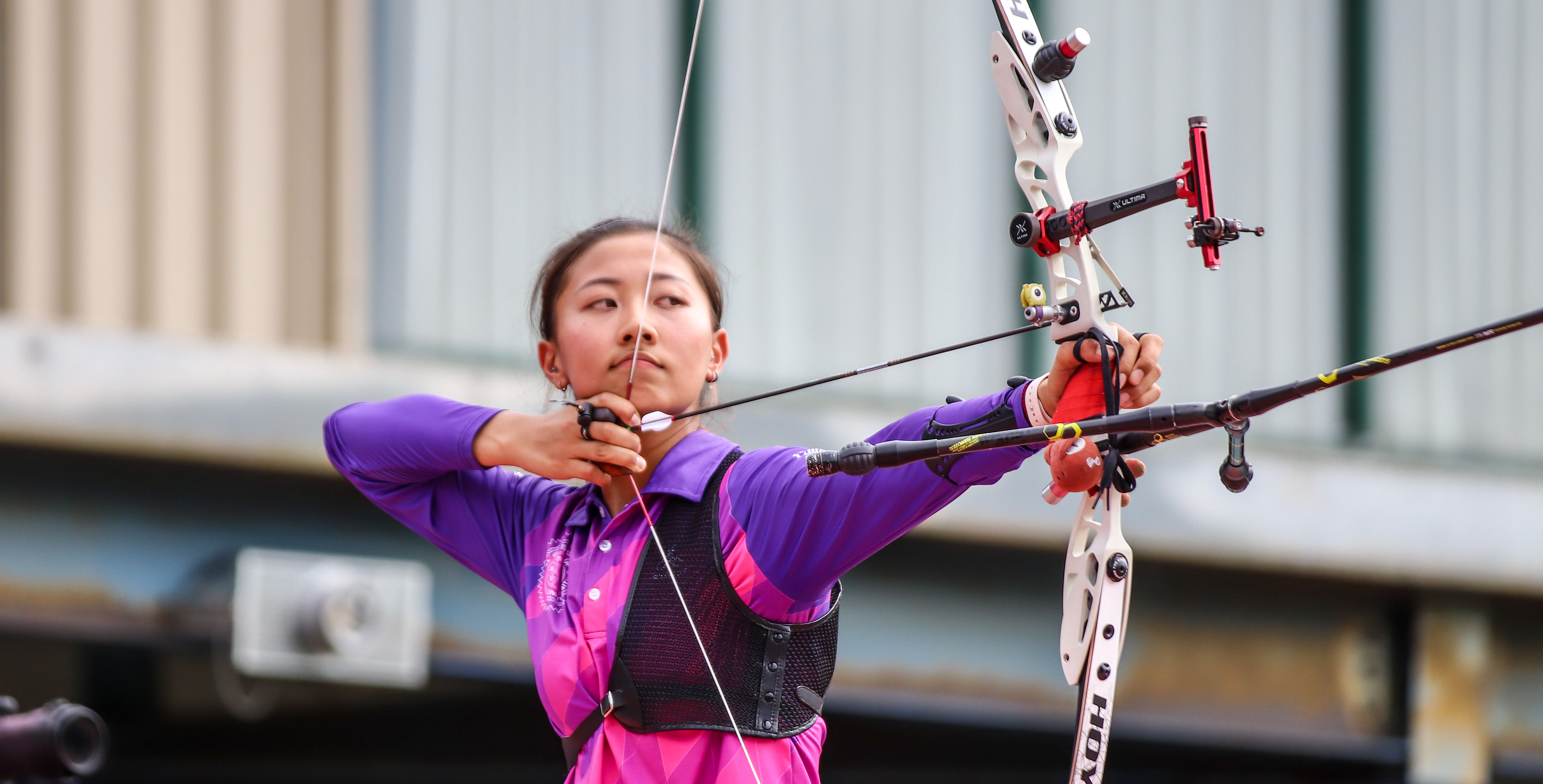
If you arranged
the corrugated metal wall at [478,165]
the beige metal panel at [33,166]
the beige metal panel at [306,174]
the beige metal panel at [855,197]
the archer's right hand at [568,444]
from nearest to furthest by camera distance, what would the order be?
the archer's right hand at [568,444], the beige metal panel at [33,166], the beige metal panel at [306,174], the corrugated metal wall at [478,165], the beige metal panel at [855,197]

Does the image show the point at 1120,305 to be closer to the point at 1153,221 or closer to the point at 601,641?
the point at 601,641

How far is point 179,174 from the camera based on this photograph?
4.27 meters

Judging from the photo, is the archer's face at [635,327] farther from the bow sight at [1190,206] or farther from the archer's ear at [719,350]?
the bow sight at [1190,206]

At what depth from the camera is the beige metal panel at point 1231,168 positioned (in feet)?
16.6

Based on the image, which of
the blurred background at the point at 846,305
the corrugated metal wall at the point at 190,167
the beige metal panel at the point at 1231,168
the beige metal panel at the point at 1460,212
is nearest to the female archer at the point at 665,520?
the blurred background at the point at 846,305

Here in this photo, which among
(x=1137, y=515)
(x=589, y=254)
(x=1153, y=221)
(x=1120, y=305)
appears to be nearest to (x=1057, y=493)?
(x=1120, y=305)

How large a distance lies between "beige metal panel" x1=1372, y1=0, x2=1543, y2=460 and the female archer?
11.8 ft

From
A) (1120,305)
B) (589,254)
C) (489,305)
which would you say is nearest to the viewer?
(1120,305)

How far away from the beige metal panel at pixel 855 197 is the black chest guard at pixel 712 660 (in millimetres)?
2821

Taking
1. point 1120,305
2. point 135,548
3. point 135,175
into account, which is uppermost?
point 135,175

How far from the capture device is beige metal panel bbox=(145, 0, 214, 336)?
4.24 metres

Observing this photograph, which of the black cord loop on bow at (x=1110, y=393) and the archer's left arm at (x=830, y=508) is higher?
the black cord loop on bow at (x=1110, y=393)

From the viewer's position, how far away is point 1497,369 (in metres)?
5.29

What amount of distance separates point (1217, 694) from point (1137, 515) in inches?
27.1
